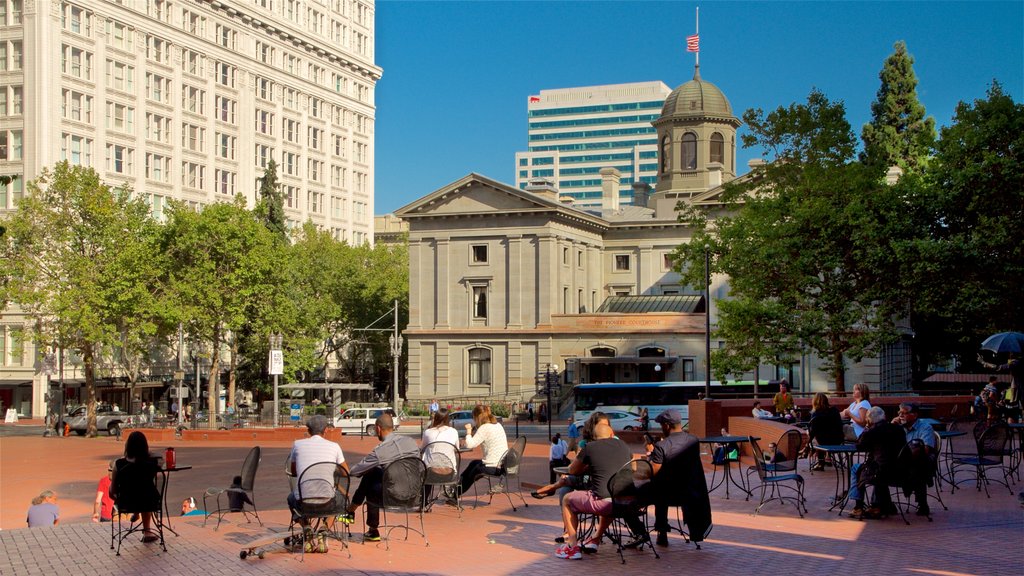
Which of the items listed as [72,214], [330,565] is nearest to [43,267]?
[72,214]

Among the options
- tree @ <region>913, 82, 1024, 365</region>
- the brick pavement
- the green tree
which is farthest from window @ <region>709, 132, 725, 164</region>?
the brick pavement

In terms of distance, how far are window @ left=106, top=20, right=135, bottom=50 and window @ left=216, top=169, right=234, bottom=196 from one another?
13649mm

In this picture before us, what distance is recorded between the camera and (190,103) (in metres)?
93.1

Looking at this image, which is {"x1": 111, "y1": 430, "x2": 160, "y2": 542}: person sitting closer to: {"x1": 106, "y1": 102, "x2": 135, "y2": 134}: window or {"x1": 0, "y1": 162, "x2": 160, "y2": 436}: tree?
{"x1": 0, "y1": 162, "x2": 160, "y2": 436}: tree

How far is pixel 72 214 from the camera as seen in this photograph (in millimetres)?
59125

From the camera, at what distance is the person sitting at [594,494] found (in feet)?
43.1

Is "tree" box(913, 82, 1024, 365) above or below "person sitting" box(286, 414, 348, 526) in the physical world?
above

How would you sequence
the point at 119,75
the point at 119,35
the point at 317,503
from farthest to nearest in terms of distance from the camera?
the point at 119,35 → the point at 119,75 → the point at 317,503

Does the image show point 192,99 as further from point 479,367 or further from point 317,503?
point 317,503

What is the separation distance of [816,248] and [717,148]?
37.9 meters

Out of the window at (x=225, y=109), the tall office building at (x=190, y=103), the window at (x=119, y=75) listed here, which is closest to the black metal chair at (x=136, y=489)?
the tall office building at (x=190, y=103)

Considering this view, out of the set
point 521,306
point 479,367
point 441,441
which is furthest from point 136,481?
point 479,367

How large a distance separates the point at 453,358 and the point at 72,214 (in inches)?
966

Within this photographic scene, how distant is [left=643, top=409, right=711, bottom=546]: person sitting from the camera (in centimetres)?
1345
